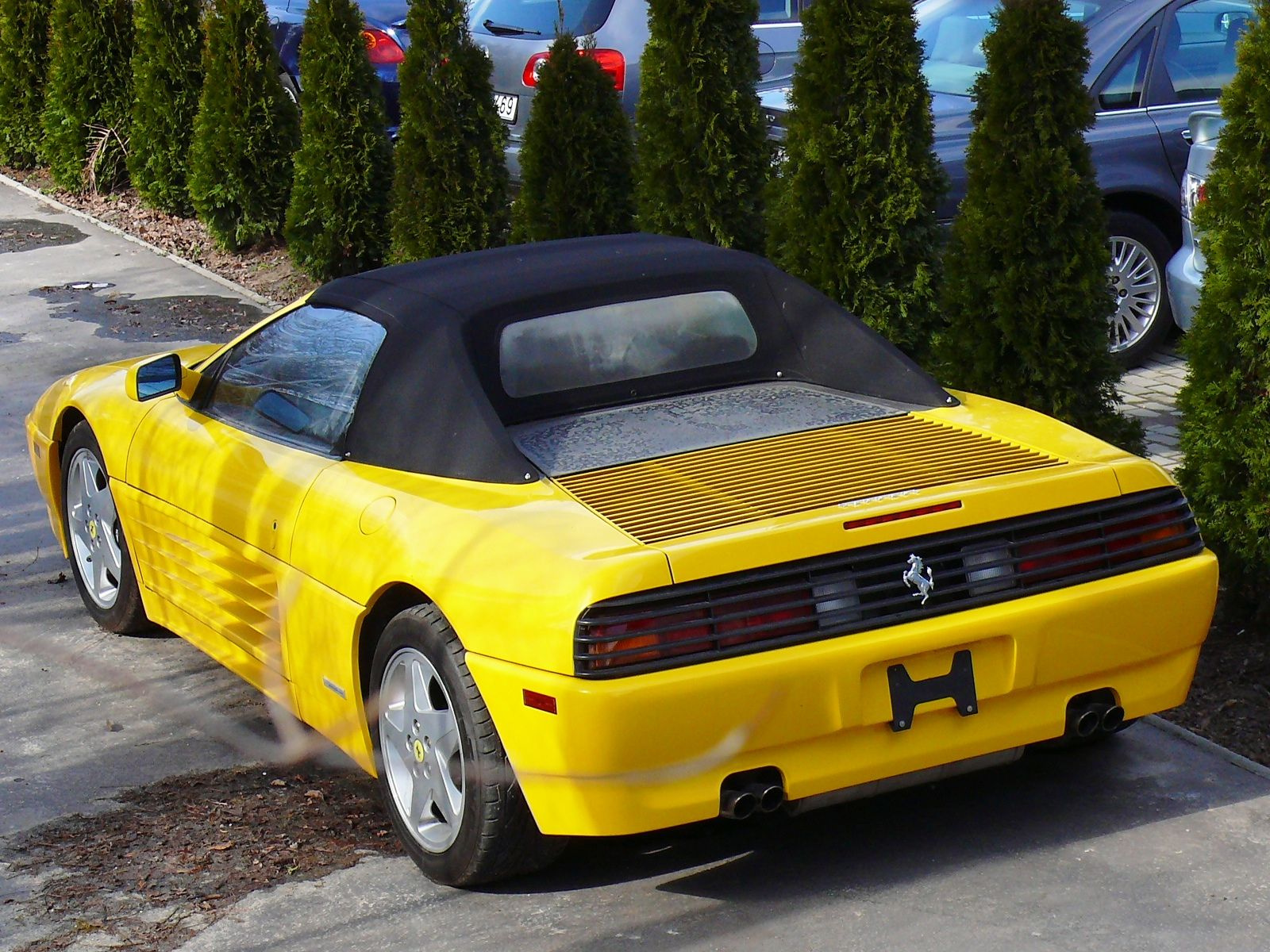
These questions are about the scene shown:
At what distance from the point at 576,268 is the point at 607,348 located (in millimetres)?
288

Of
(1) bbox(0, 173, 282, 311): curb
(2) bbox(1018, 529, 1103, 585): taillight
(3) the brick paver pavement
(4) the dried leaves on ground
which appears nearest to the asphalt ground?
(2) bbox(1018, 529, 1103, 585): taillight

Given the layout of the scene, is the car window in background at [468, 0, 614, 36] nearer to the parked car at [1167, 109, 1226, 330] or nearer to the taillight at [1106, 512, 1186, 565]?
the parked car at [1167, 109, 1226, 330]

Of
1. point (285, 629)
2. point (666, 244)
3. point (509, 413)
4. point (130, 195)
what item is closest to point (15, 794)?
point (285, 629)

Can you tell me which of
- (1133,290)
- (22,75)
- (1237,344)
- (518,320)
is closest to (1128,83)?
(1133,290)

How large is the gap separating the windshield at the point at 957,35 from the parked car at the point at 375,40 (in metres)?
5.07

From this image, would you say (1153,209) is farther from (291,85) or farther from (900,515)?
(291,85)

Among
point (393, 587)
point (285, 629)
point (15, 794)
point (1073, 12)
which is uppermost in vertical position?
point (1073, 12)

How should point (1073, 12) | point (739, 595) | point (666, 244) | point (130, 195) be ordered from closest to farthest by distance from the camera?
point (739, 595), point (666, 244), point (1073, 12), point (130, 195)

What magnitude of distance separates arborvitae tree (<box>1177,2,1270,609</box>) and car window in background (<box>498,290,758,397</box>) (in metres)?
1.62

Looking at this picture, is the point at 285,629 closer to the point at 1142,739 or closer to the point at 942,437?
the point at 942,437

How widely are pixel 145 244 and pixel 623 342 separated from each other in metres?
9.58

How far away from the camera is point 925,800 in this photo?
183 inches

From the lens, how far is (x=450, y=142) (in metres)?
10.5

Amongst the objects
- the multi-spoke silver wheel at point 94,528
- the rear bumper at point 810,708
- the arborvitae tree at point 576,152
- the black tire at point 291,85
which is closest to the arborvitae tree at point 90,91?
the black tire at point 291,85
